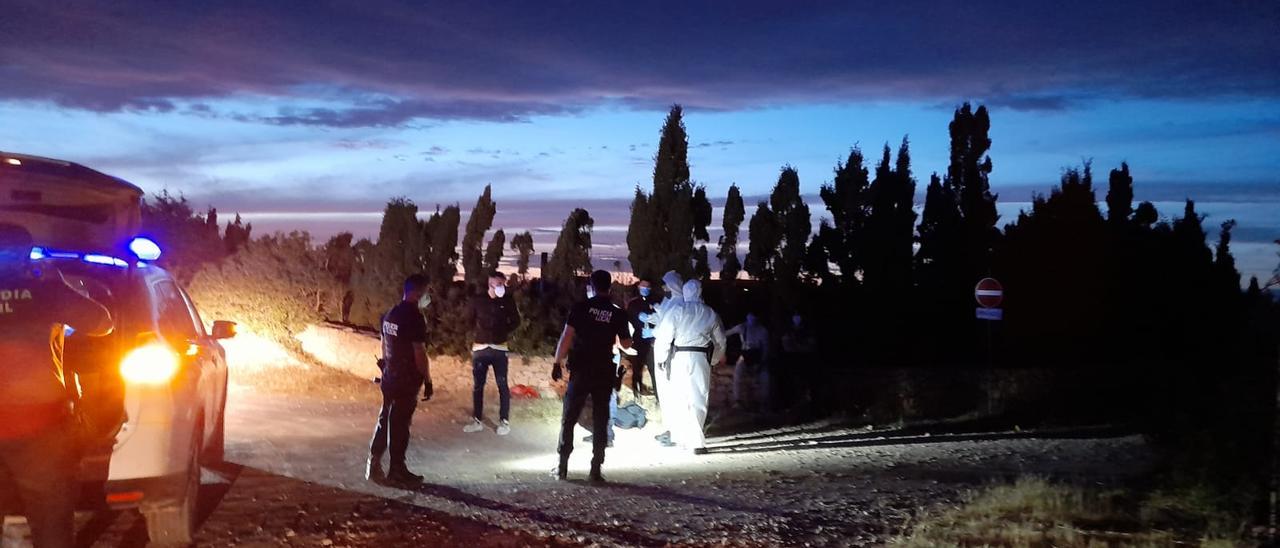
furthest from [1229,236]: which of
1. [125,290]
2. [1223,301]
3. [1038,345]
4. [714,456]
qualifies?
[125,290]

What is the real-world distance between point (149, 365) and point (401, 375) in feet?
10.2

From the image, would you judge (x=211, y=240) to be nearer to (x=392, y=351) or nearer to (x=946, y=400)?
(x=946, y=400)

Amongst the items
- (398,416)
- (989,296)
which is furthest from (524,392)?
(398,416)

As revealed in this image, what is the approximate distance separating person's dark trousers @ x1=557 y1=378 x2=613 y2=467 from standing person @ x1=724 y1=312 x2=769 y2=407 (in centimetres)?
837

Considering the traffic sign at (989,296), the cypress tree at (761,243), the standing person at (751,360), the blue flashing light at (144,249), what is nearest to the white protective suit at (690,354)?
the blue flashing light at (144,249)

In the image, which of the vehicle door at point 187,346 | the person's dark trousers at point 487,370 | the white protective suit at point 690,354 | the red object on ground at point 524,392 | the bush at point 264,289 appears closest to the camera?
the vehicle door at point 187,346

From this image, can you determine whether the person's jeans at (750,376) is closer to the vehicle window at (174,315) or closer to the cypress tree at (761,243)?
the vehicle window at (174,315)

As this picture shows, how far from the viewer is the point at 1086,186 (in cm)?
2830

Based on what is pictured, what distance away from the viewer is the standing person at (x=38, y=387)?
5.30 meters

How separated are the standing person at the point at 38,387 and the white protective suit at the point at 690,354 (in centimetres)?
701

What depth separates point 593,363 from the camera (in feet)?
32.5

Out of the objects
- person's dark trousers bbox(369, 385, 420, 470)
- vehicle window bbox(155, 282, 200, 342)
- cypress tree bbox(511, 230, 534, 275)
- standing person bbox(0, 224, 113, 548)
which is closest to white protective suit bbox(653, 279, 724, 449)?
person's dark trousers bbox(369, 385, 420, 470)

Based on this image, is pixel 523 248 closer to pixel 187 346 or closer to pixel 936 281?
pixel 936 281

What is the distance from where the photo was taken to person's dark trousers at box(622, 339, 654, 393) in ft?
48.3
